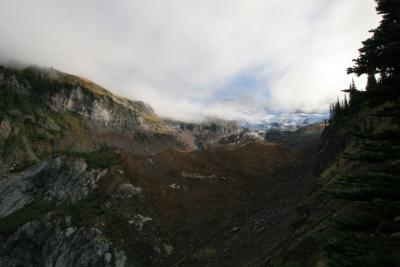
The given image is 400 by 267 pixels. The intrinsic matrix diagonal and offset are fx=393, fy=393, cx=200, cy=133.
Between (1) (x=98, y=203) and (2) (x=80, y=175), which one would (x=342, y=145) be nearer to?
(1) (x=98, y=203)

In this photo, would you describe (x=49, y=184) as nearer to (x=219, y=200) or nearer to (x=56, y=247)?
(x=56, y=247)

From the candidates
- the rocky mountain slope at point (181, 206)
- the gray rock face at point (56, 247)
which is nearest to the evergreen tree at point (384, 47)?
the rocky mountain slope at point (181, 206)

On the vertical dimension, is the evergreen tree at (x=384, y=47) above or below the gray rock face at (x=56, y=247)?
above

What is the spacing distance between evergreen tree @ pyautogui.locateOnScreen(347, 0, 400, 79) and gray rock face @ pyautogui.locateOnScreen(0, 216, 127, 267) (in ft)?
114

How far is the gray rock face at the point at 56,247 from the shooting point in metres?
41.7

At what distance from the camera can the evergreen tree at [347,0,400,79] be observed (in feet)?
36.2

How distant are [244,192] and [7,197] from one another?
38589 millimetres

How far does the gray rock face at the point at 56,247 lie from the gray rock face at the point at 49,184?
25.1 ft

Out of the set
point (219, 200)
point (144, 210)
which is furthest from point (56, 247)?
point (219, 200)

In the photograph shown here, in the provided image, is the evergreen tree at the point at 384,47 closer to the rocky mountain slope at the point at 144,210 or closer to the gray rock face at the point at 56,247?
the rocky mountain slope at the point at 144,210

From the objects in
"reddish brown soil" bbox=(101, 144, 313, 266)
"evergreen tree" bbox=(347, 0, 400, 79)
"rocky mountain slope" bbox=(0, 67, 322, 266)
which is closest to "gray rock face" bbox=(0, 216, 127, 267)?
"rocky mountain slope" bbox=(0, 67, 322, 266)

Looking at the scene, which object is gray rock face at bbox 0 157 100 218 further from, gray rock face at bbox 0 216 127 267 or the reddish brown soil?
gray rock face at bbox 0 216 127 267

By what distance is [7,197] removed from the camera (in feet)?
211

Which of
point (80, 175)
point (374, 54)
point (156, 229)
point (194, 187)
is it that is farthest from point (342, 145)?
point (374, 54)
